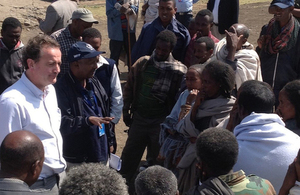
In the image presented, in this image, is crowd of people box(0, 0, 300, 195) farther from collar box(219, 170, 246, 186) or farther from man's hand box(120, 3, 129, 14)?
man's hand box(120, 3, 129, 14)

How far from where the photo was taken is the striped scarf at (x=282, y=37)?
19.3 feet

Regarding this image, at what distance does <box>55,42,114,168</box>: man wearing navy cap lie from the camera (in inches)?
165

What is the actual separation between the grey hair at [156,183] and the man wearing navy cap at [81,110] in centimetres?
148

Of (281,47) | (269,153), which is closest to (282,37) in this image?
(281,47)

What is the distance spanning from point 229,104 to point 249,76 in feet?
3.37

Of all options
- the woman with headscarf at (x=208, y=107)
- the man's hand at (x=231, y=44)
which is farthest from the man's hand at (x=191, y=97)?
the man's hand at (x=231, y=44)

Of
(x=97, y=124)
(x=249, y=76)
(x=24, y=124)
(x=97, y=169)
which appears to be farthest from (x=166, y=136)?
(x=97, y=169)

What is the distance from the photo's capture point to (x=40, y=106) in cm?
358

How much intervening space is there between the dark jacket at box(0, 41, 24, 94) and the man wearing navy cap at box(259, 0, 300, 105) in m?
3.27

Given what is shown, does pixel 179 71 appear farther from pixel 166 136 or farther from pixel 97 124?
pixel 97 124

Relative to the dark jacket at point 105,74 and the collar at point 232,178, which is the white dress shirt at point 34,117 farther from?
the collar at point 232,178

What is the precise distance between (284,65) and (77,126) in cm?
313

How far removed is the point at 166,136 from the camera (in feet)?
14.9

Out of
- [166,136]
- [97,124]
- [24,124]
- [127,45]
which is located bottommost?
[127,45]
